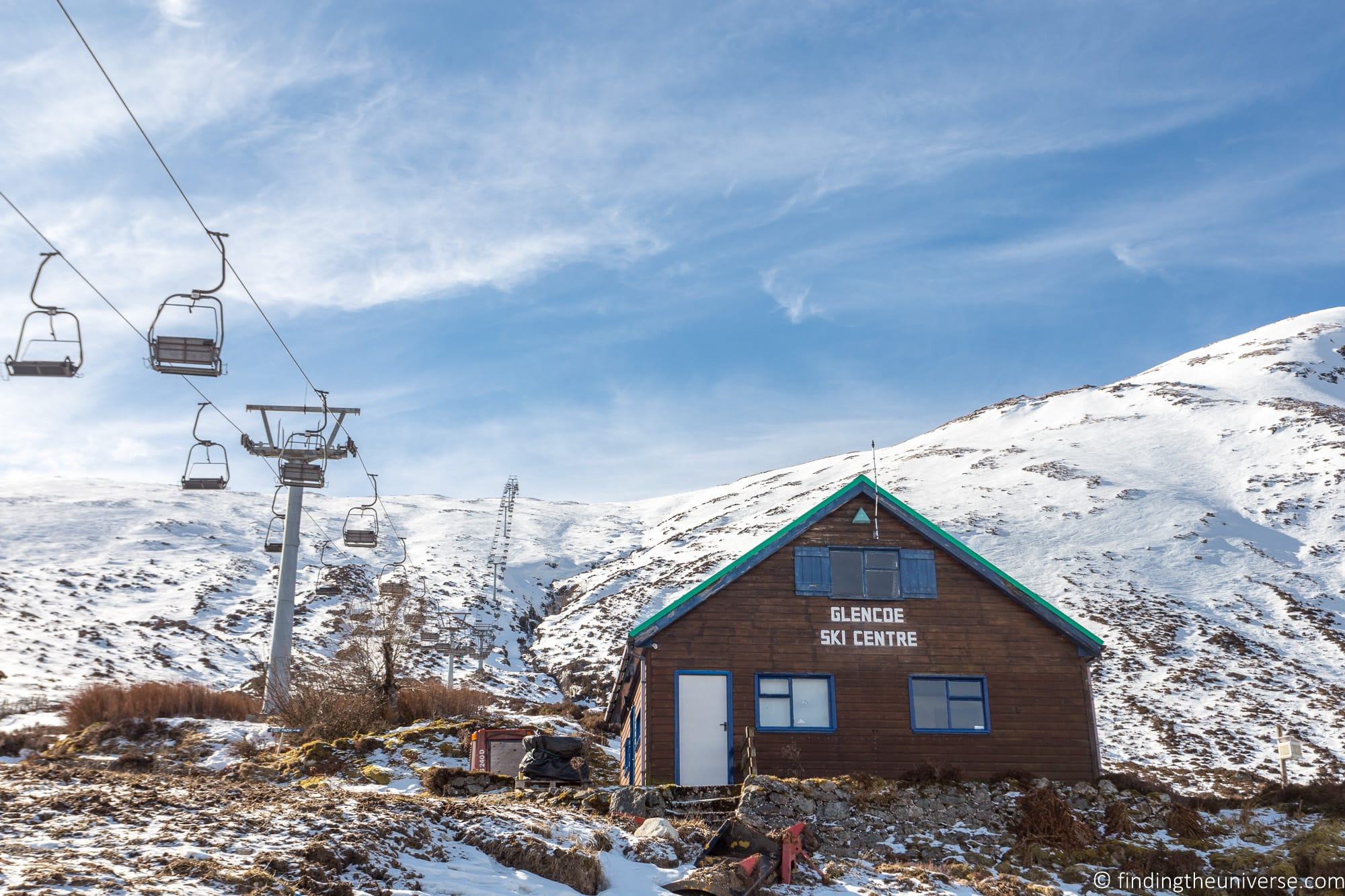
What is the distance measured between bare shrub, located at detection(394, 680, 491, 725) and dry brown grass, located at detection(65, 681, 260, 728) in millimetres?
5213

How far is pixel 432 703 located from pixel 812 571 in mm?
15059

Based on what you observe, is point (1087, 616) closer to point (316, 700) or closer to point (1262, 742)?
point (1262, 742)

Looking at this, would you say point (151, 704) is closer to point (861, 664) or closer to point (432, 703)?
point (432, 703)

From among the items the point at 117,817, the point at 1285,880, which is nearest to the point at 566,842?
the point at 117,817

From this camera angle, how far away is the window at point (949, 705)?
971 inches

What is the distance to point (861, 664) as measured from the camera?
25078 millimetres

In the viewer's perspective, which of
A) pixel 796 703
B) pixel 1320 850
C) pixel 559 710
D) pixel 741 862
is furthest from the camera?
pixel 559 710

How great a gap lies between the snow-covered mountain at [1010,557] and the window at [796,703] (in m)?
21.3

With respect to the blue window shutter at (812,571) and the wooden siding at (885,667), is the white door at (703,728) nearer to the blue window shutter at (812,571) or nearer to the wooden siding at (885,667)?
the wooden siding at (885,667)

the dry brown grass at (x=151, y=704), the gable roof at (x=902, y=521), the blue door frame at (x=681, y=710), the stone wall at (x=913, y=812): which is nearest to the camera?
the stone wall at (x=913, y=812)

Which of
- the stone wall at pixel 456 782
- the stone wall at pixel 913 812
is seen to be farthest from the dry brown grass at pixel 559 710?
the stone wall at pixel 913 812

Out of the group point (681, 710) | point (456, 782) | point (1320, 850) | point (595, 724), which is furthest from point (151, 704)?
Answer: point (1320, 850)

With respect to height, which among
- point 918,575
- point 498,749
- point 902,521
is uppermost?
point 902,521

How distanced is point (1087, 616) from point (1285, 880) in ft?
132
